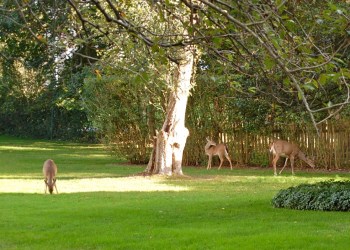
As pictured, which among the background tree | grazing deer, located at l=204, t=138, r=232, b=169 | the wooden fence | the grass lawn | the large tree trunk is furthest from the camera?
grazing deer, located at l=204, t=138, r=232, b=169

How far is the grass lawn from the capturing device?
11117 millimetres

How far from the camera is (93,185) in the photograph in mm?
22484

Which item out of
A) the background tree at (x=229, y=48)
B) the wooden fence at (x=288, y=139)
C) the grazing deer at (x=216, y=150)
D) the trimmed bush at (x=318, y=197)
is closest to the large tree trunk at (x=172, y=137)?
the background tree at (x=229, y=48)

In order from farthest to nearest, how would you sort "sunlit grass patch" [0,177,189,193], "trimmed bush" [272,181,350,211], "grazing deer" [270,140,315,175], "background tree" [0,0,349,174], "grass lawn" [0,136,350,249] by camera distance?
1. "grazing deer" [270,140,315,175]
2. "sunlit grass patch" [0,177,189,193]
3. "trimmed bush" [272,181,350,211]
4. "grass lawn" [0,136,350,249]
5. "background tree" [0,0,349,174]

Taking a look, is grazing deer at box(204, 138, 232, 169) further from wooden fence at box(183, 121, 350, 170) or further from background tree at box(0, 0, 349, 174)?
background tree at box(0, 0, 349, 174)

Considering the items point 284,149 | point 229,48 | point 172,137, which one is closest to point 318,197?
point 229,48

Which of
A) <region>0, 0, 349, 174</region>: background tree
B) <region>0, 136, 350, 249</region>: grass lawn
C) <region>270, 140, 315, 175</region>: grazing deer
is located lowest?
<region>0, 136, 350, 249</region>: grass lawn

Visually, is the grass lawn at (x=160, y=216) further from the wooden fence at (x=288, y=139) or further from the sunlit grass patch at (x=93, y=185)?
the wooden fence at (x=288, y=139)

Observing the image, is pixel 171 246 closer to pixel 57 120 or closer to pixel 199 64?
pixel 199 64

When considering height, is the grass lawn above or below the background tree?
below

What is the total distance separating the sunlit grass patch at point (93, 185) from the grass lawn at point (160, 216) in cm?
3

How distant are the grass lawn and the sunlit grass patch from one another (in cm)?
3

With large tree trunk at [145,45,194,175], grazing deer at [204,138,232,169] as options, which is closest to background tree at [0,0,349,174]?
large tree trunk at [145,45,194,175]

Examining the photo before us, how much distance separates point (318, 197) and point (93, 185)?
9.52 m
